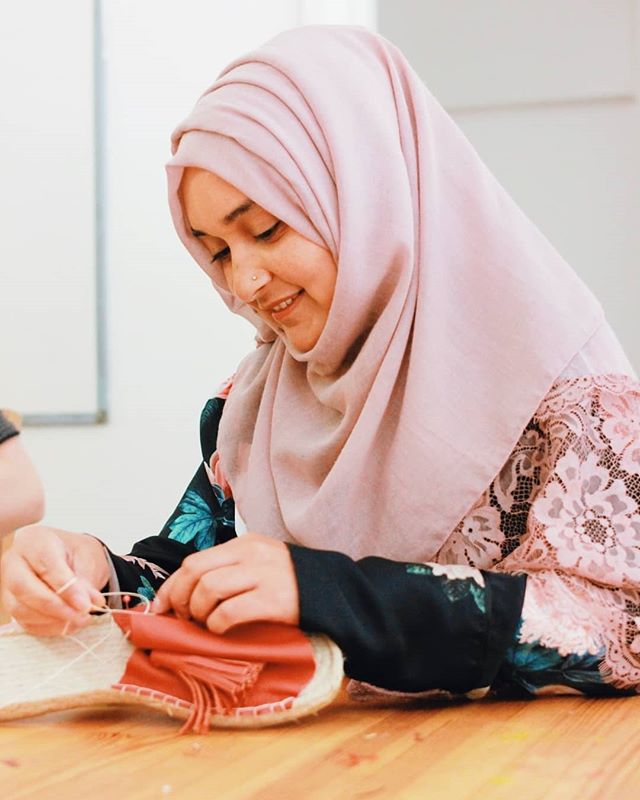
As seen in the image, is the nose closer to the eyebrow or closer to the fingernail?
the eyebrow

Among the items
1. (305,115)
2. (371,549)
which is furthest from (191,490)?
(305,115)

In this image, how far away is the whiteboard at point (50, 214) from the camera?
8.25 ft

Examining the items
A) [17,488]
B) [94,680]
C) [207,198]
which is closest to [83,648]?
[94,680]

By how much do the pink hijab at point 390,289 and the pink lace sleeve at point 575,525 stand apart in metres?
0.03

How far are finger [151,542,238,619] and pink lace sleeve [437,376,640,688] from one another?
261 millimetres

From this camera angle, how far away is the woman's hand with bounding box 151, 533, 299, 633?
2.89 ft

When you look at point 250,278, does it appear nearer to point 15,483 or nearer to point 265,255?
point 265,255

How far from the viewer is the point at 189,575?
0.91 metres

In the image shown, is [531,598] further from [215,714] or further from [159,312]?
[159,312]

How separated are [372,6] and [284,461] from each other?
1.54 meters

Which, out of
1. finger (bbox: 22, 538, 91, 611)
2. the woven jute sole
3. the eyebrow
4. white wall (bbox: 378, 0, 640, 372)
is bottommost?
the woven jute sole

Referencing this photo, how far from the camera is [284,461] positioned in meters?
1.28

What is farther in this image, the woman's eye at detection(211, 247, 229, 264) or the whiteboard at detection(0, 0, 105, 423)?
the whiteboard at detection(0, 0, 105, 423)

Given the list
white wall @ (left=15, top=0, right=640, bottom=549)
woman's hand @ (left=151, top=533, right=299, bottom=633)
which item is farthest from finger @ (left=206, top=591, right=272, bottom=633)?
white wall @ (left=15, top=0, right=640, bottom=549)
